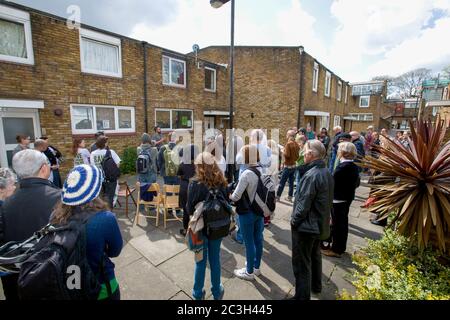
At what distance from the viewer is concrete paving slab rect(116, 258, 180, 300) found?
2665 millimetres

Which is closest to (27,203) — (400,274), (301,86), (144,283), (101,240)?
(101,240)

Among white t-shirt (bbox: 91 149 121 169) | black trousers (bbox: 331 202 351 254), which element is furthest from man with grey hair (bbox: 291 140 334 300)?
white t-shirt (bbox: 91 149 121 169)

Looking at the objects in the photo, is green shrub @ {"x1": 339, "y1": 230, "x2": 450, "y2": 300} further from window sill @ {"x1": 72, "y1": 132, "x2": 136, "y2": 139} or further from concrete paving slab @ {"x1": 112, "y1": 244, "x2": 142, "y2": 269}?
window sill @ {"x1": 72, "y1": 132, "x2": 136, "y2": 139}

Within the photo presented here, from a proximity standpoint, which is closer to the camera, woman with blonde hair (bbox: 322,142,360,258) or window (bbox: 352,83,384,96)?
woman with blonde hair (bbox: 322,142,360,258)

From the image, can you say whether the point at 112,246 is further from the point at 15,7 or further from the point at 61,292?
the point at 15,7

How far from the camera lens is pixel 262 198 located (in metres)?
2.75

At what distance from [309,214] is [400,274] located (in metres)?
1.04

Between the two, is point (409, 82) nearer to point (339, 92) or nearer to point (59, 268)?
point (339, 92)

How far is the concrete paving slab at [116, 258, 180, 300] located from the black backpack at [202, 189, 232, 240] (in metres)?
1.07

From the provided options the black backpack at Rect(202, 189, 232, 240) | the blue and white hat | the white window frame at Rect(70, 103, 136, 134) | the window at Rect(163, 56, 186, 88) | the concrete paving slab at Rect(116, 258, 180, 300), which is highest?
the window at Rect(163, 56, 186, 88)

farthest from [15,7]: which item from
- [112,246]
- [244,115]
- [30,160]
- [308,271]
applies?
[244,115]

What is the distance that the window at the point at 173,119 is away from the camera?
10.4 meters

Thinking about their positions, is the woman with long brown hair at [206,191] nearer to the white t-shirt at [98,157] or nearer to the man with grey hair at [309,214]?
the man with grey hair at [309,214]

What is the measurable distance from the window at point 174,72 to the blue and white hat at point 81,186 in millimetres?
9781
